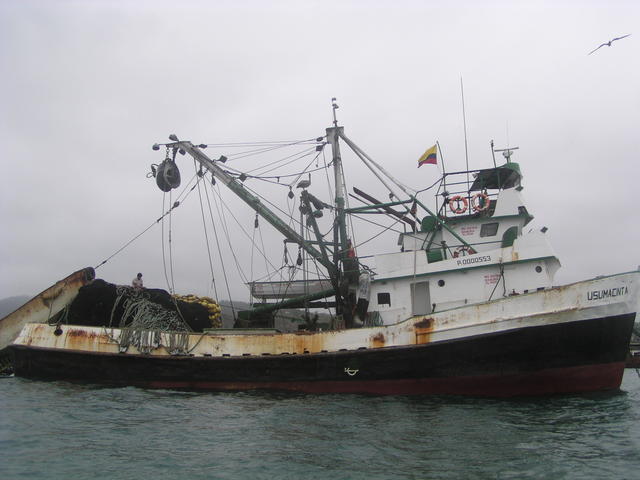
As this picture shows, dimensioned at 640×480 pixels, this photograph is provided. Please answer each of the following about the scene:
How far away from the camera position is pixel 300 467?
623cm

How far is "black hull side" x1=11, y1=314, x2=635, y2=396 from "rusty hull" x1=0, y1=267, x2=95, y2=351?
1047mm

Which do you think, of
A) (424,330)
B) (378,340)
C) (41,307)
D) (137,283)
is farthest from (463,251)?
(41,307)

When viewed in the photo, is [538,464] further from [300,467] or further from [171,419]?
[171,419]

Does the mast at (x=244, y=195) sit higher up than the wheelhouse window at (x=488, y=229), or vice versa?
the mast at (x=244, y=195)

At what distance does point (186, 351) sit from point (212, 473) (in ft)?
24.2

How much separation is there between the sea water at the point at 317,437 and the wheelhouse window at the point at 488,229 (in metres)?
4.70

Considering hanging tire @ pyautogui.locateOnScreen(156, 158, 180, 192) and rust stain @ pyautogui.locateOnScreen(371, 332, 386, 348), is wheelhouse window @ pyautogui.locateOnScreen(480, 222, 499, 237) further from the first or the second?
hanging tire @ pyautogui.locateOnScreen(156, 158, 180, 192)

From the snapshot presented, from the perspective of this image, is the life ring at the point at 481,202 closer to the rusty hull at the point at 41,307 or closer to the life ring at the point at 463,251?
the life ring at the point at 463,251

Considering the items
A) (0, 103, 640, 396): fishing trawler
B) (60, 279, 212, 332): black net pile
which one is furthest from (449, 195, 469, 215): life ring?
(60, 279, 212, 332): black net pile

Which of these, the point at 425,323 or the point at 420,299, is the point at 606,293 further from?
the point at 420,299

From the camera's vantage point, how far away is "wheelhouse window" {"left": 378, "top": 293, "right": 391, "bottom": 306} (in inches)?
536

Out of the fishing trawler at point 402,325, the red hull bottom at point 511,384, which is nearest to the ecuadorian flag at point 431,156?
the fishing trawler at point 402,325

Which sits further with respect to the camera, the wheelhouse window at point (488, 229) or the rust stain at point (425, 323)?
the wheelhouse window at point (488, 229)

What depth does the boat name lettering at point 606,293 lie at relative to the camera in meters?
10.7
